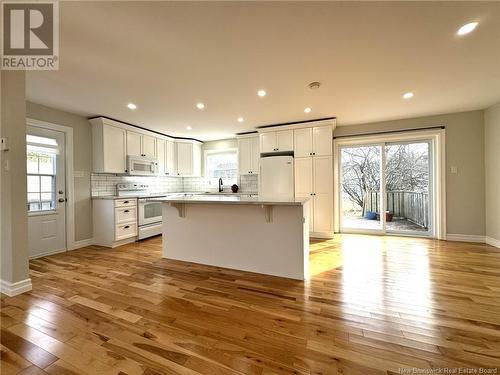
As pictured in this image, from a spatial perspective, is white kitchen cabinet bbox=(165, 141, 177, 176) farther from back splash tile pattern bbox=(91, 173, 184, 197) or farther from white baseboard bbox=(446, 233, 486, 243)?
white baseboard bbox=(446, 233, 486, 243)

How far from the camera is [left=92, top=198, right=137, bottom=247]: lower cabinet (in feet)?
12.8

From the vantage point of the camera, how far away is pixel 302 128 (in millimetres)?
4445

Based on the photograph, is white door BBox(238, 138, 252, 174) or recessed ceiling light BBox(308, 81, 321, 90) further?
white door BBox(238, 138, 252, 174)

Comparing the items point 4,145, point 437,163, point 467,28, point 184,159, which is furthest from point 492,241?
point 4,145

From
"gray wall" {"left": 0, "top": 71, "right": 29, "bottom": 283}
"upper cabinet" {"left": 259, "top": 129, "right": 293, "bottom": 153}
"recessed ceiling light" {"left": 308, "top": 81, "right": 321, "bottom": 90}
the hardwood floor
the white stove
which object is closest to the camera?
the hardwood floor

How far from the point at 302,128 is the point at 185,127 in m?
2.58

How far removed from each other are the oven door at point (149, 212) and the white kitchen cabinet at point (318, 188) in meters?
3.12

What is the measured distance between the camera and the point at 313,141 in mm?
4371

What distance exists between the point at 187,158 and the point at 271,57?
418 cm

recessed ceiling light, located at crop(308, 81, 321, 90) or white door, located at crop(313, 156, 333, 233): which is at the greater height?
recessed ceiling light, located at crop(308, 81, 321, 90)

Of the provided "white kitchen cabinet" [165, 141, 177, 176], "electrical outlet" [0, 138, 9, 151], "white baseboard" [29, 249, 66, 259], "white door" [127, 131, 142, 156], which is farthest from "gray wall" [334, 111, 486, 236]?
"white baseboard" [29, 249, 66, 259]

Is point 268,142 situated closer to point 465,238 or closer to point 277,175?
point 277,175

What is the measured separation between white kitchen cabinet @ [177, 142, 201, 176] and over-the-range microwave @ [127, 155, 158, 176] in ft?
2.56

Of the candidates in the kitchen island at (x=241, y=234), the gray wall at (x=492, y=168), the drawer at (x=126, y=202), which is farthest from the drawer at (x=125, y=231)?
the gray wall at (x=492, y=168)
